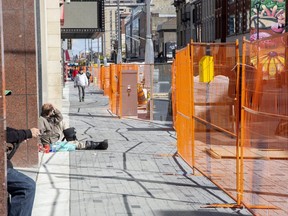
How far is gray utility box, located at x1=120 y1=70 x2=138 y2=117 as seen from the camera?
22406 mm

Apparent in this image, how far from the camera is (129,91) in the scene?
22609 mm

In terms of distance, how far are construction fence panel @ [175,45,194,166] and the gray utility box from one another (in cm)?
987

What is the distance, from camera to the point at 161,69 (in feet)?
92.3

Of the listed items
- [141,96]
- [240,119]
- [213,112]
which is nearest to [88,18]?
[141,96]

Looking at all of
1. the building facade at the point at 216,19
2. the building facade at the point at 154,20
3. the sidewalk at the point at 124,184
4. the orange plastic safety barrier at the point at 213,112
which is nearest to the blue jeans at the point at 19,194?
the sidewalk at the point at 124,184

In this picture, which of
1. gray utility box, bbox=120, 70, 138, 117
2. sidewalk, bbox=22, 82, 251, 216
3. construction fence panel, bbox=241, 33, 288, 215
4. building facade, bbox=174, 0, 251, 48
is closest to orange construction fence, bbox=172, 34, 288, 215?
construction fence panel, bbox=241, 33, 288, 215

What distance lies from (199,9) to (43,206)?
78.5 meters

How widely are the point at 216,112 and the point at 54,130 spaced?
174 inches

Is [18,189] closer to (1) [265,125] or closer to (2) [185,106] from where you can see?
(1) [265,125]

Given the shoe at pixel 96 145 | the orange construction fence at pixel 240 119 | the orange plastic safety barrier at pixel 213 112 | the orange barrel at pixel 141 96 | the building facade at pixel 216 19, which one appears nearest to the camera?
the orange construction fence at pixel 240 119

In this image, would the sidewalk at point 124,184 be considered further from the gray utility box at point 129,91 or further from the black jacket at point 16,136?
the gray utility box at point 129,91

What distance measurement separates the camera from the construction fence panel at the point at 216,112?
848 cm

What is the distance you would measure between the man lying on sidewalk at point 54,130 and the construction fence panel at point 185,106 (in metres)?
1.84

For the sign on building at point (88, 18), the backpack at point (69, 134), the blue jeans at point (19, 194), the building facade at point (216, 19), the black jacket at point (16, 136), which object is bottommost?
the backpack at point (69, 134)
